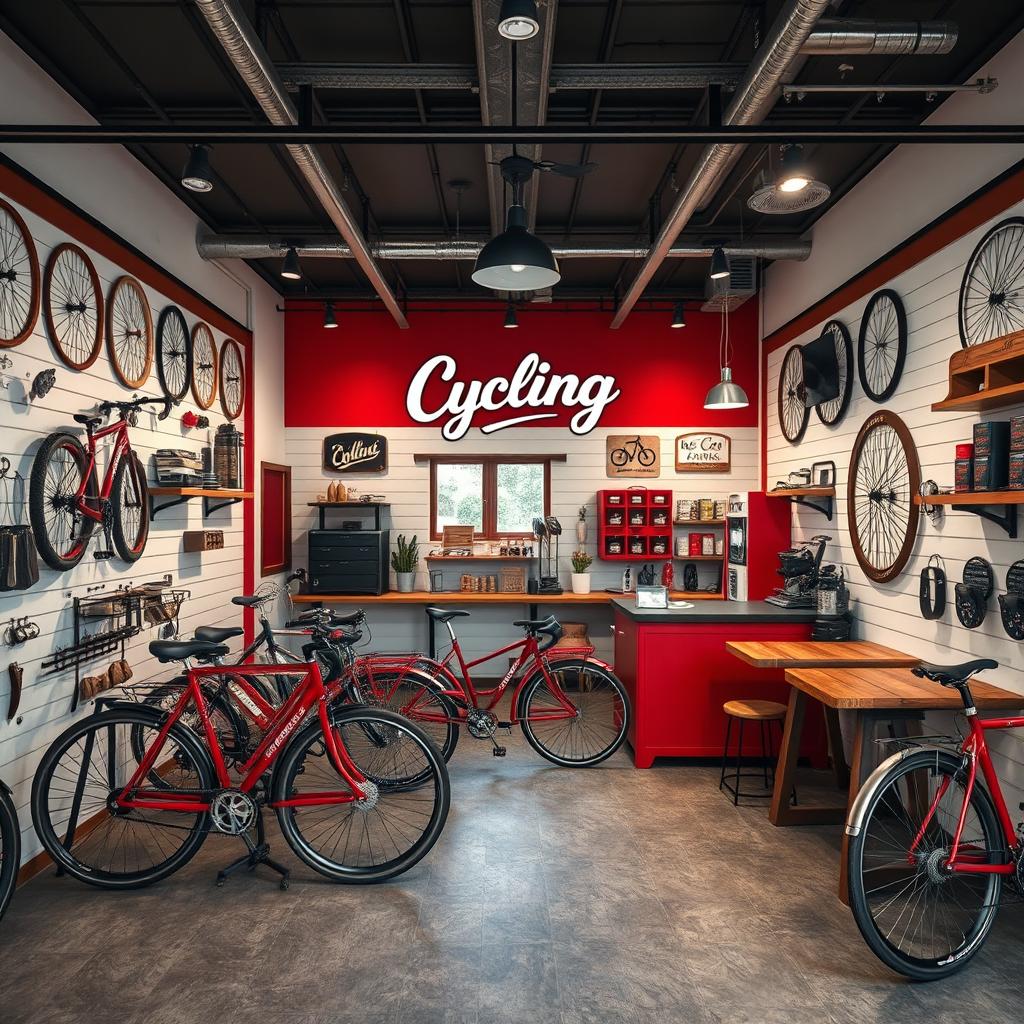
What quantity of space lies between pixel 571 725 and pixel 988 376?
3.76m

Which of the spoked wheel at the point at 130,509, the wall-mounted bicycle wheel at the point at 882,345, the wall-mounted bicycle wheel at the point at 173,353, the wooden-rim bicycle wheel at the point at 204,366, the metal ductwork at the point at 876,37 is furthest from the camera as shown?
the wooden-rim bicycle wheel at the point at 204,366

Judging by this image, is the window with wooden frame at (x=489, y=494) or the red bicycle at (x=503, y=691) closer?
A: the red bicycle at (x=503, y=691)

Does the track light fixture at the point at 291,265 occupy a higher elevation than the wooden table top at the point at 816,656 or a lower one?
higher

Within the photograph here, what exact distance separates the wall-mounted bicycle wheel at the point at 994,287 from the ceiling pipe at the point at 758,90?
1302 millimetres

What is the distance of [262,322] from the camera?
7.35 m

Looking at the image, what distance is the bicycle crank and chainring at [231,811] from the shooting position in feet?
11.6

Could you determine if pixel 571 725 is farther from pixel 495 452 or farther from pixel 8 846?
pixel 8 846

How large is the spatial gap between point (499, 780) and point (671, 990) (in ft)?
7.68

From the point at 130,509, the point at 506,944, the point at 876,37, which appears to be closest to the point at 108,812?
the point at 130,509

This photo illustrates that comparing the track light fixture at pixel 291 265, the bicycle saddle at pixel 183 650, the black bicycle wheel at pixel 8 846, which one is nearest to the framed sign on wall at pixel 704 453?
the track light fixture at pixel 291 265

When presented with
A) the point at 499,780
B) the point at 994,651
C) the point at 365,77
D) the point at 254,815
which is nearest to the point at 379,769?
the point at 499,780

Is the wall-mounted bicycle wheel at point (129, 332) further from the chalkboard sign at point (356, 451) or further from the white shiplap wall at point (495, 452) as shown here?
the white shiplap wall at point (495, 452)

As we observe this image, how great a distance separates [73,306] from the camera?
13.3 feet

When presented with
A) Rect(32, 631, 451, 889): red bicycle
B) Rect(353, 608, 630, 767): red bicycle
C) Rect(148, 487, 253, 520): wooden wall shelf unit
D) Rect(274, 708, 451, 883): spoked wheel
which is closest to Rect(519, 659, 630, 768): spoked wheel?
Rect(353, 608, 630, 767): red bicycle
